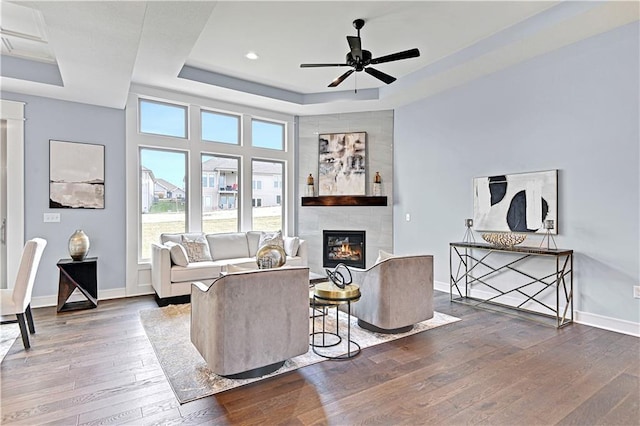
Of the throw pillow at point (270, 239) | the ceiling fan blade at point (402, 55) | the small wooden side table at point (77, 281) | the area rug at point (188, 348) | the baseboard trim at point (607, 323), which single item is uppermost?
the ceiling fan blade at point (402, 55)

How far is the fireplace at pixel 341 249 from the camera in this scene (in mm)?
6434

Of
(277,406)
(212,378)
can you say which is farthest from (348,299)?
(212,378)

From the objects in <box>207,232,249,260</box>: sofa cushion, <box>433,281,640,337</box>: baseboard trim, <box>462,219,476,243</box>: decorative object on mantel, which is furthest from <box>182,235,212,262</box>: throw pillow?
<box>433,281,640,337</box>: baseboard trim

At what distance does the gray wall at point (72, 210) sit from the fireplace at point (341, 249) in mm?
3290

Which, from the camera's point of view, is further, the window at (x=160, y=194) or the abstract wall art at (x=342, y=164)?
the abstract wall art at (x=342, y=164)

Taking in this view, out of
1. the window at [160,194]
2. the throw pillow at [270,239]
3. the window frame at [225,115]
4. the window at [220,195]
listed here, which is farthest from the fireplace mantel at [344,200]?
the window at [160,194]

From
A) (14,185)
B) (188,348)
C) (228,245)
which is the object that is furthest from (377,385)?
(14,185)

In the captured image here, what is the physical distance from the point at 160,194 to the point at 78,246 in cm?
136

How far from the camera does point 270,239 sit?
5.69 m

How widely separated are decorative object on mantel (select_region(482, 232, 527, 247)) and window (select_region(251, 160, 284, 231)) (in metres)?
3.60

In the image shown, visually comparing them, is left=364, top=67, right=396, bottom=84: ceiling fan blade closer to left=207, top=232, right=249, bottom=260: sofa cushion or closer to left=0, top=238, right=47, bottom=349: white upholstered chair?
left=207, top=232, right=249, bottom=260: sofa cushion

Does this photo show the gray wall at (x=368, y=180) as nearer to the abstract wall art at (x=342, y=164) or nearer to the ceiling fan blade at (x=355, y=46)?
the abstract wall art at (x=342, y=164)

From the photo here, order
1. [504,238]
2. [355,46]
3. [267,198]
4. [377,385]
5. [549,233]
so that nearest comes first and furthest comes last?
[377,385] → [355,46] → [549,233] → [504,238] → [267,198]

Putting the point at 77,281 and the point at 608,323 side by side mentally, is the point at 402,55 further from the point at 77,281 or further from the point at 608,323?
the point at 77,281
